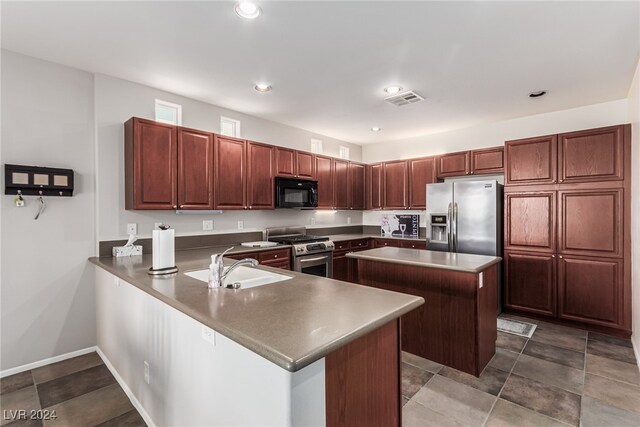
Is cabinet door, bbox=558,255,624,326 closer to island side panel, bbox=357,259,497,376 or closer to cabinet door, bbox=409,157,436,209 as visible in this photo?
island side panel, bbox=357,259,497,376

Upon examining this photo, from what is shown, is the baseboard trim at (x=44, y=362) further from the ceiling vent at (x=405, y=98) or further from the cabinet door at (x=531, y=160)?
the cabinet door at (x=531, y=160)

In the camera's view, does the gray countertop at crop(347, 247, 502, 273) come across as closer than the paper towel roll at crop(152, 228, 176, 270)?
No

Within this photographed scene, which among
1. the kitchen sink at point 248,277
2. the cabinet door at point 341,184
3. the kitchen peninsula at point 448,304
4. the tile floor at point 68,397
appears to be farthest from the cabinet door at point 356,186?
the tile floor at point 68,397

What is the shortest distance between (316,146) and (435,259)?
3255 mm

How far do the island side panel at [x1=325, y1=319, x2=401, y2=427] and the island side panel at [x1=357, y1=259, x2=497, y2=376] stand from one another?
1.16 meters

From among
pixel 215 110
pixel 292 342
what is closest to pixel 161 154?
pixel 215 110

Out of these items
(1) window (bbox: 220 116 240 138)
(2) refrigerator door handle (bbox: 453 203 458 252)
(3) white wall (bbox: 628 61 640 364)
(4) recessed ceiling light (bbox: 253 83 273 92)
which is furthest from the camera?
(2) refrigerator door handle (bbox: 453 203 458 252)

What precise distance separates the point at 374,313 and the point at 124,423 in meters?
1.91

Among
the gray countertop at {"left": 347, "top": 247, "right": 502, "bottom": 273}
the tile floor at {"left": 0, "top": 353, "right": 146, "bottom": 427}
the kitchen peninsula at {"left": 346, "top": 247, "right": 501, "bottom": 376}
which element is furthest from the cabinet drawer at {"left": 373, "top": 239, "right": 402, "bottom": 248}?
the tile floor at {"left": 0, "top": 353, "right": 146, "bottom": 427}

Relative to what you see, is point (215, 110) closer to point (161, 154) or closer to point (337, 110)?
point (161, 154)

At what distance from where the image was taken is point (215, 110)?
3.84 m

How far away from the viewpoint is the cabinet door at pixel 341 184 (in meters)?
5.16

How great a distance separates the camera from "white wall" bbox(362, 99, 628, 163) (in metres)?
3.72

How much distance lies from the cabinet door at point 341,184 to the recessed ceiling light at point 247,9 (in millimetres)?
3199
